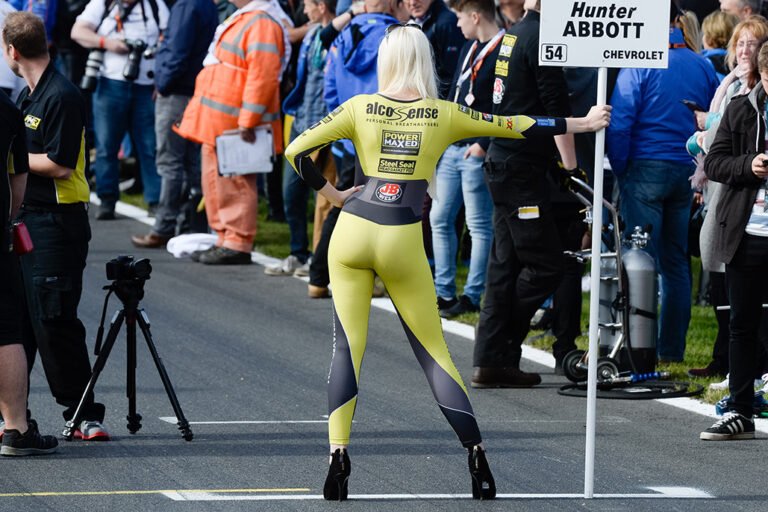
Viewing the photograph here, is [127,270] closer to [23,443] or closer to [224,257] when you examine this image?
[23,443]

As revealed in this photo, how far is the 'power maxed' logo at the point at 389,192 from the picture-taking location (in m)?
6.95

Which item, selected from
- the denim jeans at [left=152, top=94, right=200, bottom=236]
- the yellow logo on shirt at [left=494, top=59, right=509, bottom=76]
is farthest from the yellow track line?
the denim jeans at [left=152, top=94, right=200, bottom=236]

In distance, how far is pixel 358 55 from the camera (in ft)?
39.9

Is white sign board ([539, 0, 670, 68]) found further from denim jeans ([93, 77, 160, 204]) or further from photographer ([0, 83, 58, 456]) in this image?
denim jeans ([93, 77, 160, 204])

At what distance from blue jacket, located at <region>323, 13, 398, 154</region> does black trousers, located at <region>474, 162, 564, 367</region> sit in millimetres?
2742

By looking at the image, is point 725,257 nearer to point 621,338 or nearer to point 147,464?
point 621,338

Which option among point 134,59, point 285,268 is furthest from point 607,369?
point 134,59

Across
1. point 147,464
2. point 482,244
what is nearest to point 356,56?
point 482,244

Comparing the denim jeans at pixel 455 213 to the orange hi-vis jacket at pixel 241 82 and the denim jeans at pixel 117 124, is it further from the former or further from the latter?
the denim jeans at pixel 117 124

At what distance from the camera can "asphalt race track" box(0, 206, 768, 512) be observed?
6988mm

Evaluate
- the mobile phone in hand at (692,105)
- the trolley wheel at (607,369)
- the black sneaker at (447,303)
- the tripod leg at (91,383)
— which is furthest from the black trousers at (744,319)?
the black sneaker at (447,303)

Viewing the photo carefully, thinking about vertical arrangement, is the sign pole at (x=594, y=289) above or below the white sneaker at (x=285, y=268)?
above

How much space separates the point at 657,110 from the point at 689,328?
7.15ft

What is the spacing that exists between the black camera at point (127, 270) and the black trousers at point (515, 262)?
2406 millimetres
